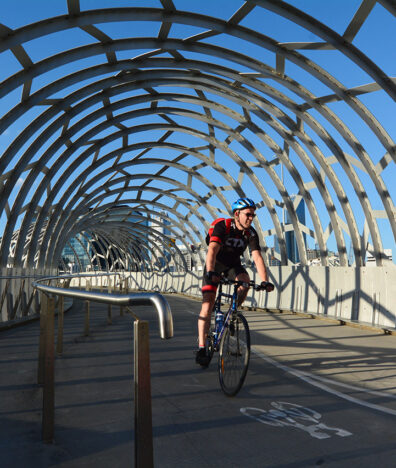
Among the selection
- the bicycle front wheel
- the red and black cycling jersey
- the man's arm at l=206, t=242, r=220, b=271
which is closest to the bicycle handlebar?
the man's arm at l=206, t=242, r=220, b=271

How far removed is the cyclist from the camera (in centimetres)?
546

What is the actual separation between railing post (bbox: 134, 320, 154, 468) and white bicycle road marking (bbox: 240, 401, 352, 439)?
1690 millimetres

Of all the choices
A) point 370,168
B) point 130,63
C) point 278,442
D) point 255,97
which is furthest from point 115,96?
point 278,442

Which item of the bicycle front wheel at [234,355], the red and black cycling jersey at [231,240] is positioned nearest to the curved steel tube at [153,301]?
the bicycle front wheel at [234,355]

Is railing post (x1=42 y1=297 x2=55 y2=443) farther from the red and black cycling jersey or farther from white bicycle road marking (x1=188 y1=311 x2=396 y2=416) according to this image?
white bicycle road marking (x1=188 y1=311 x2=396 y2=416)

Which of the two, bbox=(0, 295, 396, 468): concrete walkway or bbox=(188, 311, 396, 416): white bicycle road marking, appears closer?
bbox=(0, 295, 396, 468): concrete walkway

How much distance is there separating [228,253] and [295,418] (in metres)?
2.57

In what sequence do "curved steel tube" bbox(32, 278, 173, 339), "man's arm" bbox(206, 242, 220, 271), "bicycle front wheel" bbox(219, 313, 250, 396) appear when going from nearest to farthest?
1. "curved steel tube" bbox(32, 278, 173, 339)
2. "bicycle front wheel" bbox(219, 313, 250, 396)
3. "man's arm" bbox(206, 242, 220, 271)

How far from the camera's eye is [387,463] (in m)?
2.80

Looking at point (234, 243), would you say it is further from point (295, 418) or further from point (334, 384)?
point (295, 418)

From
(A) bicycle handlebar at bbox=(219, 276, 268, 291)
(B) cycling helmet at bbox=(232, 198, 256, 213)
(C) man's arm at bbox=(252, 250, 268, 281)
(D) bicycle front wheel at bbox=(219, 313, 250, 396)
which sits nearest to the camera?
(D) bicycle front wheel at bbox=(219, 313, 250, 396)

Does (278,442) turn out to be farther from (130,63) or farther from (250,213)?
(130,63)

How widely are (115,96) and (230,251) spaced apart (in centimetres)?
1277

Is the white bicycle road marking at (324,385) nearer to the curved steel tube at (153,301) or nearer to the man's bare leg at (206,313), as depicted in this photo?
the man's bare leg at (206,313)
